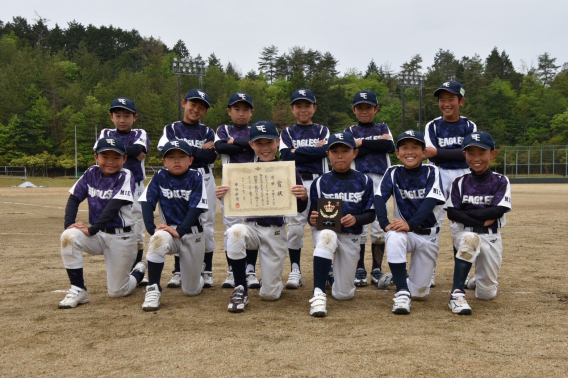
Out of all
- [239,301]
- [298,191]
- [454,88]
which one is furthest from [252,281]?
[454,88]

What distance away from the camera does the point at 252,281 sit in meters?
5.37

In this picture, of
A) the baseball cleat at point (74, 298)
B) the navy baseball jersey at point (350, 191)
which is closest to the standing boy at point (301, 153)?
the navy baseball jersey at point (350, 191)

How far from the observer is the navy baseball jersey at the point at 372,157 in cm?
547

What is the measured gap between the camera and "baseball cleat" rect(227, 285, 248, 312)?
416 cm

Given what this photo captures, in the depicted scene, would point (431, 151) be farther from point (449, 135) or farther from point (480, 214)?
point (480, 214)

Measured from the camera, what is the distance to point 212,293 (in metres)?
4.98

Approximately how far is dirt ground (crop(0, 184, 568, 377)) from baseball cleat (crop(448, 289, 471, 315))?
6cm

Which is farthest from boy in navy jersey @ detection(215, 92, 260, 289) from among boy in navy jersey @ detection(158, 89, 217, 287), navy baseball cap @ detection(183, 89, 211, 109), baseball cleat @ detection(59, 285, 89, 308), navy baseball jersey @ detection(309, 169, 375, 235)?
baseball cleat @ detection(59, 285, 89, 308)

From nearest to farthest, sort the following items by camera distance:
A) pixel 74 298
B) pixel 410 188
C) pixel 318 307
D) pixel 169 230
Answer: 1. pixel 318 307
2. pixel 74 298
3. pixel 169 230
4. pixel 410 188

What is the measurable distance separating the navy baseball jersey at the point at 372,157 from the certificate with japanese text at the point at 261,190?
1.14m

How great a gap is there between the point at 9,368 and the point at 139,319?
114cm

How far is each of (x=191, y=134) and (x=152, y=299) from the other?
6.80 ft

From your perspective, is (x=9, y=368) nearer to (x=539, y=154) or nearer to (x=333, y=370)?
(x=333, y=370)

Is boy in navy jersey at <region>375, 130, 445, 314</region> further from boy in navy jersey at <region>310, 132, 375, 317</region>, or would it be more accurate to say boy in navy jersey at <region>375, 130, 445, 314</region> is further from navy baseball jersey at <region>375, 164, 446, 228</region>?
boy in navy jersey at <region>310, 132, 375, 317</region>
